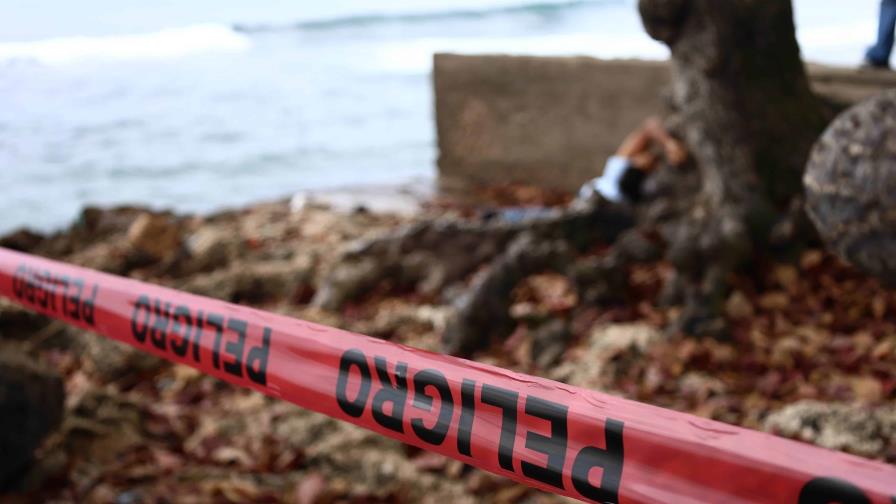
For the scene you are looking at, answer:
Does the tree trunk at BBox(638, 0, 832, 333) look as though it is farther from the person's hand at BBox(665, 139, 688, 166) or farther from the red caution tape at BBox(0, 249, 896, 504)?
the red caution tape at BBox(0, 249, 896, 504)

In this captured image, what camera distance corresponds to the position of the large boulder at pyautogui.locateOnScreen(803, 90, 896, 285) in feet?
7.40

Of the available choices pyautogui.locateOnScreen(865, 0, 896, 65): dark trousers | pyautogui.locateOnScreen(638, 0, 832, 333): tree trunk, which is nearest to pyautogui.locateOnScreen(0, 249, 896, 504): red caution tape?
pyautogui.locateOnScreen(638, 0, 832, 333): tree trunk

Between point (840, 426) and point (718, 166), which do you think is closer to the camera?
point (840, 426)

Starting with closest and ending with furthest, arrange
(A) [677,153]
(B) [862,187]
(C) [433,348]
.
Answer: (B) [862,187] → (C) [433,348] → (A) [677,153]

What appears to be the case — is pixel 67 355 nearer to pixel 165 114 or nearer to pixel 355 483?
pixel 355 483

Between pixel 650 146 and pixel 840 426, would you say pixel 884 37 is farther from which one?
pixel 840 426

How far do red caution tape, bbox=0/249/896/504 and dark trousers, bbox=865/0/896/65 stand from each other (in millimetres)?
4264

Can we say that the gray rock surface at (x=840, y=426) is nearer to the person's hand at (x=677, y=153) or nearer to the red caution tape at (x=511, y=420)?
the red caution tape at (x=511, y=420)

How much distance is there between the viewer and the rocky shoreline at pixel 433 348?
2.98m

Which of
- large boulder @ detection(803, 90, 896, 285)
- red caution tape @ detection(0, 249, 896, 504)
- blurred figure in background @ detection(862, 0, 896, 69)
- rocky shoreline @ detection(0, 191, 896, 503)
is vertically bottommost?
rocky shoreline @ detection(0, 191, 896, 503)

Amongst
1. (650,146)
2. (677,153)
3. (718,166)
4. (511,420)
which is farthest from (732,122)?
(511,420)

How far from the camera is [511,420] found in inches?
52.9

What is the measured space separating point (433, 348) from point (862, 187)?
A: 221cm

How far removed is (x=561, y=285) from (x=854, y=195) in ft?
7.34
